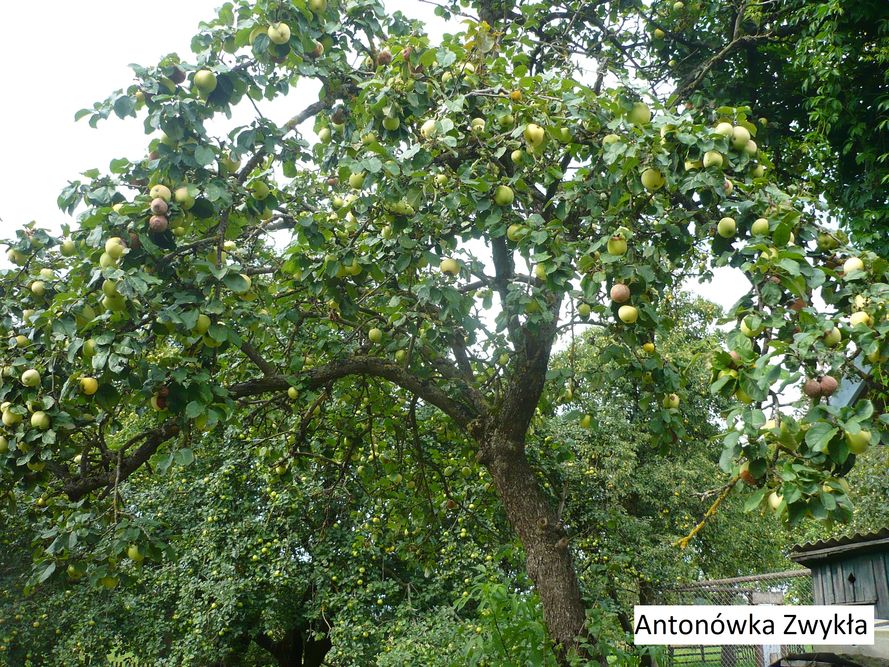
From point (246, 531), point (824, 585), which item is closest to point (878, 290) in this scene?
point (824, 585)

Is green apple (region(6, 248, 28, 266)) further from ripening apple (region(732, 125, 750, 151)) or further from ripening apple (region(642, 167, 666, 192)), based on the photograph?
ripening apple (region(732, 125, 750, 151))

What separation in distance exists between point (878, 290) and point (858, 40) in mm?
4109

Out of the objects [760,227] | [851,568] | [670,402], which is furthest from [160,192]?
[851,568]

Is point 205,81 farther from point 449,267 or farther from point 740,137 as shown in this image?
point 740,137

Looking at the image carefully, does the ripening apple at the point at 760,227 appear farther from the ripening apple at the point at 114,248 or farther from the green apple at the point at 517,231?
the ripening apple at the point at 114,248

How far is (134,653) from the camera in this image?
7895mm

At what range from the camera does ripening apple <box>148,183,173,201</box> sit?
8.61 ft

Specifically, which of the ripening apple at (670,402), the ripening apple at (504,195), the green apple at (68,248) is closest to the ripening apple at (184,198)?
the green apple at (68,248)

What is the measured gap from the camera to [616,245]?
269 centimetres

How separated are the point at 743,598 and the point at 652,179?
5.29 metres

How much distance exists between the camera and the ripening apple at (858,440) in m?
1.87

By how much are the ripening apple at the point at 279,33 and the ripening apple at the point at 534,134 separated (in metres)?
0.98

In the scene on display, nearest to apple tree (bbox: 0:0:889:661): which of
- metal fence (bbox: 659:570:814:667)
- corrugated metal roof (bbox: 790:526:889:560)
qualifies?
corrugated metal roof (bbox: 790:526:889:560)

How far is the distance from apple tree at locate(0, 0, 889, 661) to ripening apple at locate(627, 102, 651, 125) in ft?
0.04
